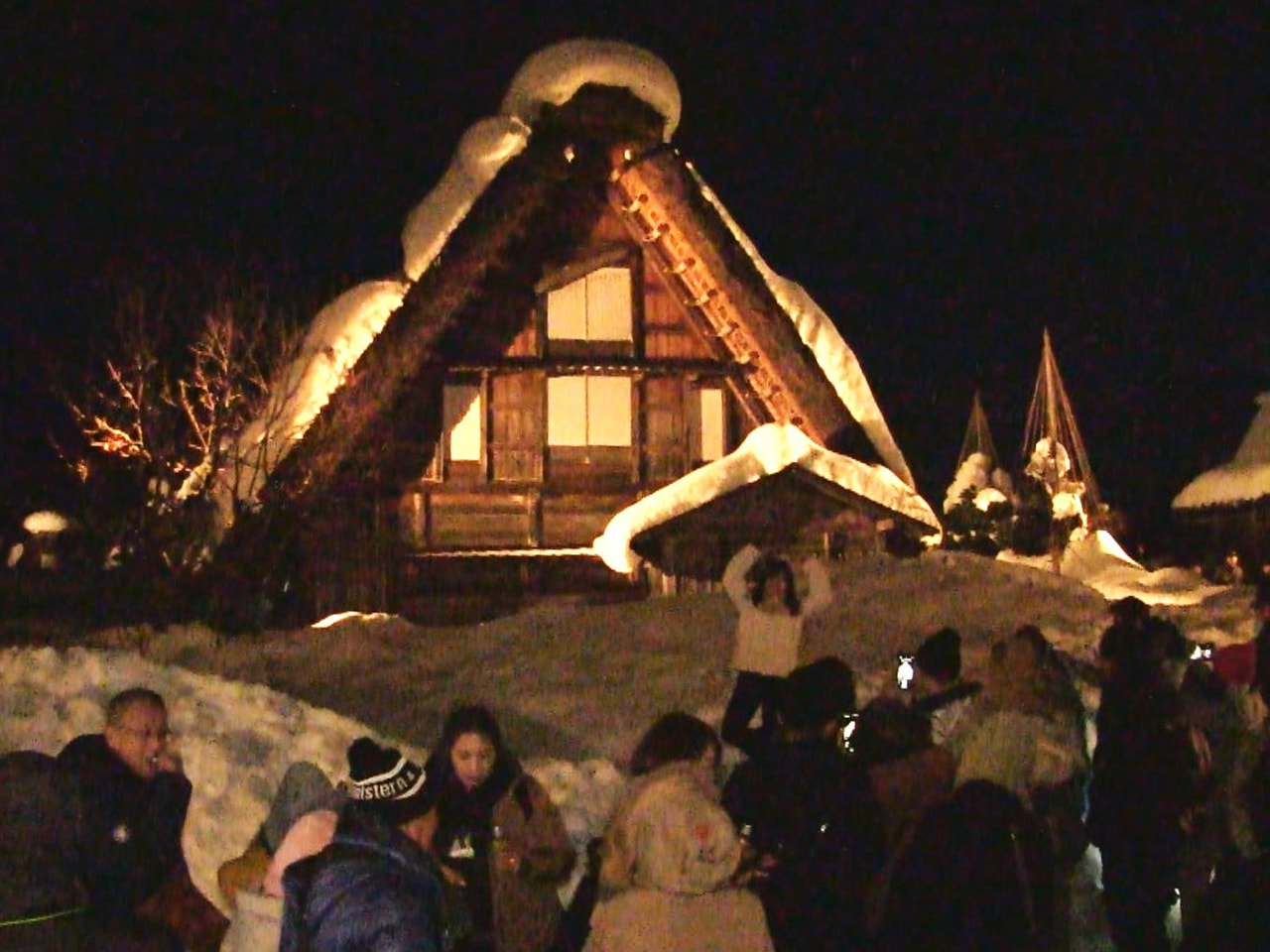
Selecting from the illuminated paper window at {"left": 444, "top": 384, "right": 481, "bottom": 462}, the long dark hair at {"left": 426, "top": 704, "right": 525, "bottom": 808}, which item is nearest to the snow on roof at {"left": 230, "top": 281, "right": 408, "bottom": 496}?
the illuminated paper window at {"left": 444, "top": 384, "right": 481, "bottom": 462}

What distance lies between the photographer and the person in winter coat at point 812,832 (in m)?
4.95

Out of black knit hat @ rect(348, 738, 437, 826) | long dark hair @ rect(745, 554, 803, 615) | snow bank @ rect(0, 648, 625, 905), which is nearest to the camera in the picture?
black knit hat @ rect(348, 738, 437, 826)

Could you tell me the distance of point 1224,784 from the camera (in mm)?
6277

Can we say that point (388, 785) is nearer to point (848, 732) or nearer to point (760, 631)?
point (848, 732)

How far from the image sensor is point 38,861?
4.22 metres

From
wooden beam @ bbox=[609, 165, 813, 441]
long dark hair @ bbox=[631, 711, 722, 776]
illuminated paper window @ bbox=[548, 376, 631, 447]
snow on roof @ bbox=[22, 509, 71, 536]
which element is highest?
wooden beam @ bbox=[609, 165, 813, 441]

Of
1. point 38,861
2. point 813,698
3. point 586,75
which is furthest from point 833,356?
point 38,861

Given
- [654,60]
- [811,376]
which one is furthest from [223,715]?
[654,60]

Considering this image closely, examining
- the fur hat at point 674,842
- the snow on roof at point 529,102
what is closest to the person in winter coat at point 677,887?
the fur hat at point 674,842

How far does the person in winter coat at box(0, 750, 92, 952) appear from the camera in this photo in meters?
4.19

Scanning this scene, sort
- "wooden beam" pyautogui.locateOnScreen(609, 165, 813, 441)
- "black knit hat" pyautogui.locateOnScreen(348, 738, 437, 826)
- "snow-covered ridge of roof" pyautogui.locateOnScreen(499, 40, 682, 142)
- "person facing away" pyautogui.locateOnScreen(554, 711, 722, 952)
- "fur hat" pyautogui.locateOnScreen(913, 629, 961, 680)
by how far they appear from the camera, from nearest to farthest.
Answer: "black knit hat" pyautogui.locateOnScreen(348, 738, 437, 826) < "person facing away" pyautogui.locateOnScreen(554, 711, 722, 952) < "fur hat" pyautogui.locateOnScreen(913, 629, 961, 680) < "wooden beam" pyautogui.locateOnScreen(609, 165, 813, 441) < "snow-covered ridge of roof" pyautogui.locateOnScreen(499, 40, 682, 142)

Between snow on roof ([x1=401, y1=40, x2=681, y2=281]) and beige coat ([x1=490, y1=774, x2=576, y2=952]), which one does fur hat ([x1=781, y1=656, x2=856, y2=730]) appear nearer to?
beige coat ([x1=490, y1=774, x2=576, y2=952])

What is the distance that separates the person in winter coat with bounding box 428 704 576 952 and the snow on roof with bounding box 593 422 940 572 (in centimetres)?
1093

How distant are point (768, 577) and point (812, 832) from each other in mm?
3682
